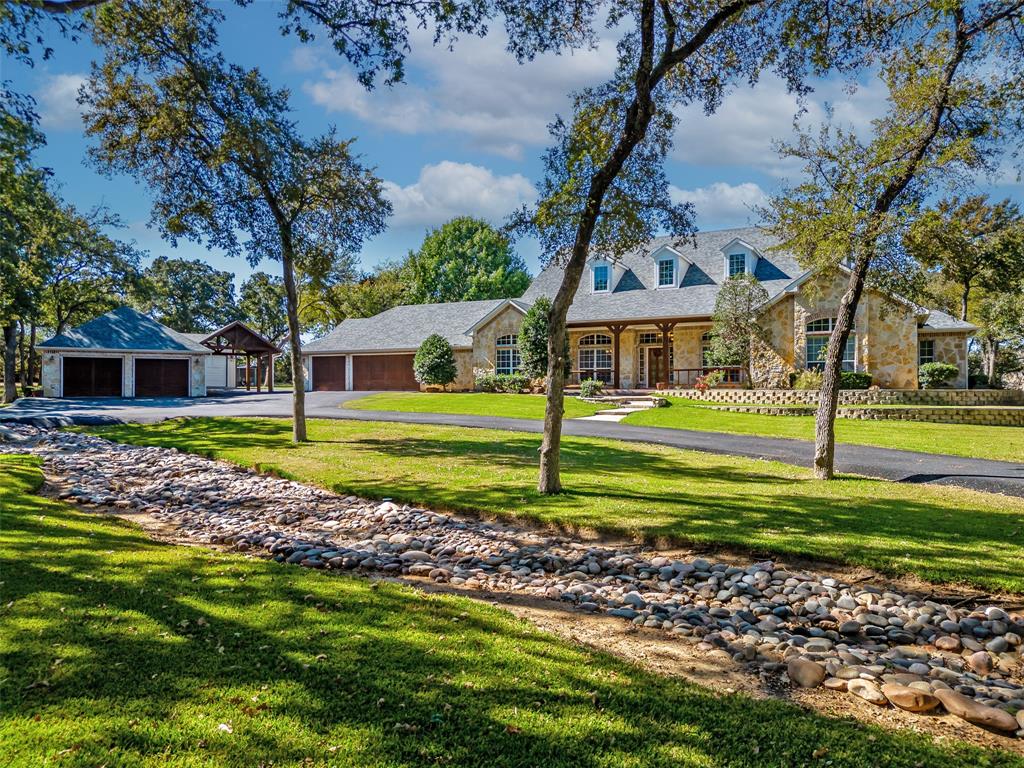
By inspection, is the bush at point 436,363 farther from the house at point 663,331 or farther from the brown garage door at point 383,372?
→ the brown garage door at point 383,372

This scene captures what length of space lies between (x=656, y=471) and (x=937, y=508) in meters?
4.24

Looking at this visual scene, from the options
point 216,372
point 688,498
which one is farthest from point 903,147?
point 216,372

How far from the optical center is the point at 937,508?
27.0 feet

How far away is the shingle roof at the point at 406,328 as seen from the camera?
3634 cm

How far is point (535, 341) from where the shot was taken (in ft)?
94.0

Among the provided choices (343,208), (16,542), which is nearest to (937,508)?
(16,542)

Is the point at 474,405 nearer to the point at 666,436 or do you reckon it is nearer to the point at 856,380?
the point at 666,436

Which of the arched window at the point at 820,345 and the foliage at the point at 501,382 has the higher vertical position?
the arched window at the point at 820,345

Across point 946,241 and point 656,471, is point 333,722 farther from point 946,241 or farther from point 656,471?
point 946,241

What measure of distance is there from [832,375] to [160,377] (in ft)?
112

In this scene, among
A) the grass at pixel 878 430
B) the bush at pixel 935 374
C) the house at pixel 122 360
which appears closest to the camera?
the grass at pixel 878 430

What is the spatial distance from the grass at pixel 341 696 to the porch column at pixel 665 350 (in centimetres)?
2553

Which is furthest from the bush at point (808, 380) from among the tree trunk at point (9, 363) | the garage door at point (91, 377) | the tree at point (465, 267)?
the tree trunk at point (9, 363)

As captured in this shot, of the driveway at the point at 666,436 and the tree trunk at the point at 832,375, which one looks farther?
the driveway at the point at 666,436
